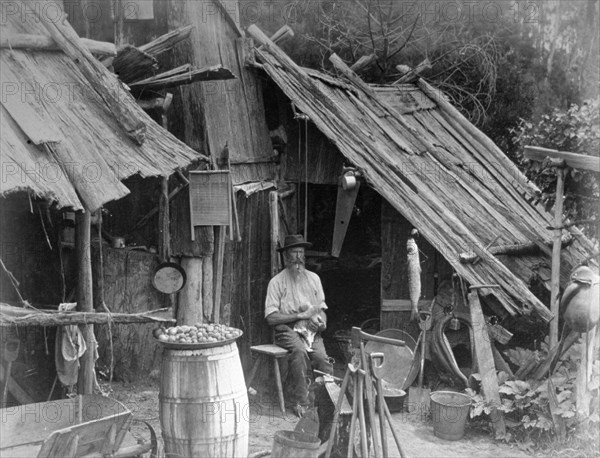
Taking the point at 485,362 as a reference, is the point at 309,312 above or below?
above

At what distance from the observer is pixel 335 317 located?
12484 millimetres

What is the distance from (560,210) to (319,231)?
562cm

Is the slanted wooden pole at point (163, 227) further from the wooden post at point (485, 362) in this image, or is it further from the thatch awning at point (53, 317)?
the wooden post at point (485, 362)

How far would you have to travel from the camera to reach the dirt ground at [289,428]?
24.8ft

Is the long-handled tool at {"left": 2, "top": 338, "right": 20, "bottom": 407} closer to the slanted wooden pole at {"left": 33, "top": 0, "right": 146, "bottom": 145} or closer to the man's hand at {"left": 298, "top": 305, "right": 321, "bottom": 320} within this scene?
the slanted wooden pole at {"left": 33, "top": 0, "right": 146, "bottom": 145}

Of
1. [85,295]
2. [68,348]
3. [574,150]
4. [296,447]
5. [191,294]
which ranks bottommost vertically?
[296,447]

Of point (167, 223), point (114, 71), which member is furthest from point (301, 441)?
point (114, 71)

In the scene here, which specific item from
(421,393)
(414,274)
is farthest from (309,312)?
(421,393)

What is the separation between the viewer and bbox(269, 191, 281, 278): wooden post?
9539 mm

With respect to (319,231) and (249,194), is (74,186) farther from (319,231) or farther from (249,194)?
(319,231)

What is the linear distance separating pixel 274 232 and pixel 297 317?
4.20 feet

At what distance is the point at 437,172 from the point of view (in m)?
10.9

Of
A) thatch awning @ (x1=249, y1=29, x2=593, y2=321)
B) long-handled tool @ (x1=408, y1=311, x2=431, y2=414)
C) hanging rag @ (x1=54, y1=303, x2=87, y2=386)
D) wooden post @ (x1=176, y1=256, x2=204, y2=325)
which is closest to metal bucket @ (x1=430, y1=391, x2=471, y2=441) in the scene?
long-handled tool @ (x1=408, y1=311, x2=431, y2=414)

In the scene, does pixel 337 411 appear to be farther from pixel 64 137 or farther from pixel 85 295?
pixel 64 137
